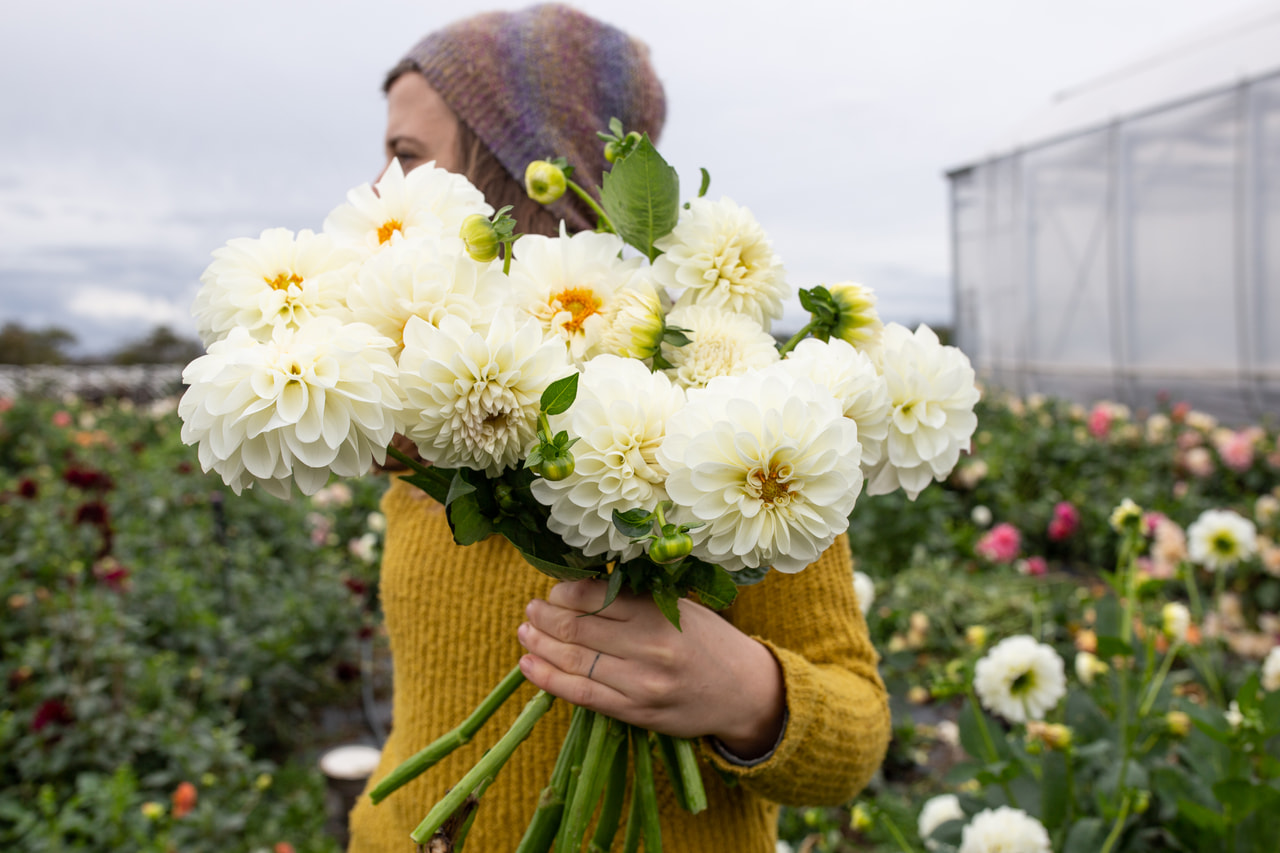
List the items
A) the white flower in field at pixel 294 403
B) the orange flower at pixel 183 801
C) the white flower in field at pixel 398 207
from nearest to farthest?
the white flower in field at pixel 294 403 < the white flower in field at pixel 398 207 < the orange flower at pixel 183 801

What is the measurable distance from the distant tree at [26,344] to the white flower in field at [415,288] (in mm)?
23270

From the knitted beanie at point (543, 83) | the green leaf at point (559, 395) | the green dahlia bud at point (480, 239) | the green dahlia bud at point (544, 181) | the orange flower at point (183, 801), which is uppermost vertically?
the knitted beanie at point (543, 83)

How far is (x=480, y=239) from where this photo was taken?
0.53m

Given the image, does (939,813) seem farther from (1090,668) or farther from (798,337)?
(798,337)

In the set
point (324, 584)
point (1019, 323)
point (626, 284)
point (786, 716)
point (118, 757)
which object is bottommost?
point (118, 757)

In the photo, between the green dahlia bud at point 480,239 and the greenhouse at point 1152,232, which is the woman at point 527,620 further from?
the greenhouse at point 1152,232

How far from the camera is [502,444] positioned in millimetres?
494

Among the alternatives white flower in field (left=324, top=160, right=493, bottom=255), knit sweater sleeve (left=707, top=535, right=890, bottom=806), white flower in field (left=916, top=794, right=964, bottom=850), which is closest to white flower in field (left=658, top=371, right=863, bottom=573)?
white flower in field (left=324, top=160, right=493, bottom=255)

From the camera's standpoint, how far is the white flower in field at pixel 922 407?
580 mm

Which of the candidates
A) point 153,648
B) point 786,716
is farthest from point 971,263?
point 786,716

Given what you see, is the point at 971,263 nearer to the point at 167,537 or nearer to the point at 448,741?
the point at 167,537

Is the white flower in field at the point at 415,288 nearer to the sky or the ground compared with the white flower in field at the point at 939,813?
nearer to the sky

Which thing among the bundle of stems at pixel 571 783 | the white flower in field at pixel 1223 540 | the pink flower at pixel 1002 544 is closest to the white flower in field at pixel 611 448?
the bundle of stems at pixel 571 783

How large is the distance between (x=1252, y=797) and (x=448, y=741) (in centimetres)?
106
